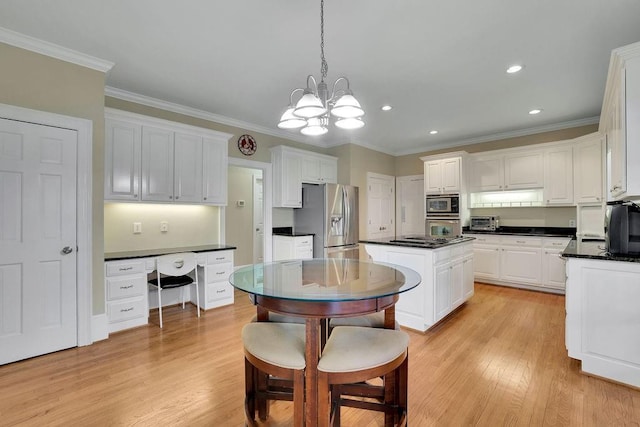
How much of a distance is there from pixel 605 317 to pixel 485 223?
3.29 metres

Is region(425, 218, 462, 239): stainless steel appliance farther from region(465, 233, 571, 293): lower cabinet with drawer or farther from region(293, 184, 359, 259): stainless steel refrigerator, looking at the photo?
region(293, 184, 359, 259): stainless steel refrigerator

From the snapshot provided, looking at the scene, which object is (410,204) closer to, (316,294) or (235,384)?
(235,384)

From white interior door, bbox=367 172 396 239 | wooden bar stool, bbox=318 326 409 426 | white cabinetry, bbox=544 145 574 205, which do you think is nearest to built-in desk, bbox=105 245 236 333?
wooden bar stool, bbox=318 326 409 426

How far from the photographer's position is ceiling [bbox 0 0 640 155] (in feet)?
6.73

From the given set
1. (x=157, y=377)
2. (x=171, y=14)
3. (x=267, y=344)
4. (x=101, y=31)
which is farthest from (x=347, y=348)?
(x=101, y=31)

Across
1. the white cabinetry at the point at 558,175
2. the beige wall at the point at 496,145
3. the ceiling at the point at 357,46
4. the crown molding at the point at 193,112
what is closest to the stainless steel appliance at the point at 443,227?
the beige wall at the point at 496,145

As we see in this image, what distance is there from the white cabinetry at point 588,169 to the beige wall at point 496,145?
1.21 feet

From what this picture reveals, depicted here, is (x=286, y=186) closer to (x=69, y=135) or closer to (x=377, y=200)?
(x=377, y=200)

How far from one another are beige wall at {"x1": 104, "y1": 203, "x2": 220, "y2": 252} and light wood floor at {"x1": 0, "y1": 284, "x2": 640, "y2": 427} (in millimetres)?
1066

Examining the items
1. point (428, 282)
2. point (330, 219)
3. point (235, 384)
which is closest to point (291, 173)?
point (330, 219)

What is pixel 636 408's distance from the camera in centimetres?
182

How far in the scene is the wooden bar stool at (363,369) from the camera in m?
1.29

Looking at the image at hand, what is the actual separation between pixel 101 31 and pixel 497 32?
10.3ft

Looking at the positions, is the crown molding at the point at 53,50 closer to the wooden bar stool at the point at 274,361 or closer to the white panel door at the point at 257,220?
the wooden bar stool at the point at 274,361
